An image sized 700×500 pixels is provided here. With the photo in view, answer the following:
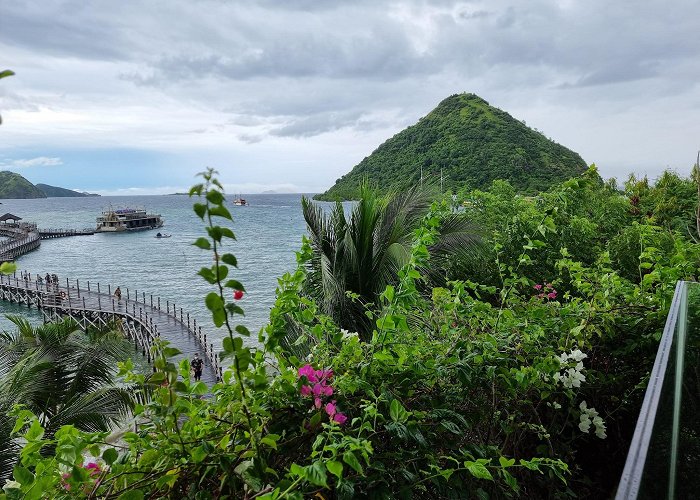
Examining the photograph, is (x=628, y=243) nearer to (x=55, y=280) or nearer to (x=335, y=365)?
(x=335, y=365)

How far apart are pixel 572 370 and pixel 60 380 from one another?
624cm

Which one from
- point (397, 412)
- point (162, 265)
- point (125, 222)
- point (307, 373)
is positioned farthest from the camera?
point (125, 222)

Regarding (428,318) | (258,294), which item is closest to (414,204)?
(428,318)

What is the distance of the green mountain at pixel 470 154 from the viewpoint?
18.2 metres

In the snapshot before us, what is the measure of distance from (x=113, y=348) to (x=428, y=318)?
515 cm

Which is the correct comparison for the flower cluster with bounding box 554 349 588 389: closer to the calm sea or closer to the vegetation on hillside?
the vegetation on hillside

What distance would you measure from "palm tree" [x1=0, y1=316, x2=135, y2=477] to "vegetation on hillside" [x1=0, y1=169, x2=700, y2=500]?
3062 mm

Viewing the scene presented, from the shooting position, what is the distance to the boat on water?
307ft

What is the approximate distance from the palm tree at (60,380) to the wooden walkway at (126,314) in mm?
11595

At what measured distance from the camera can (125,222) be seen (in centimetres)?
9744

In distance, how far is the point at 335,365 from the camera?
216cm

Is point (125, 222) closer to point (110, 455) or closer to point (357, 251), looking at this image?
point (357, 251)

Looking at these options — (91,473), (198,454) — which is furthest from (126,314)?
(198,454)

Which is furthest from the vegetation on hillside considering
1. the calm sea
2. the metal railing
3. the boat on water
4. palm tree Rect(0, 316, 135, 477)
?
the boat on water
